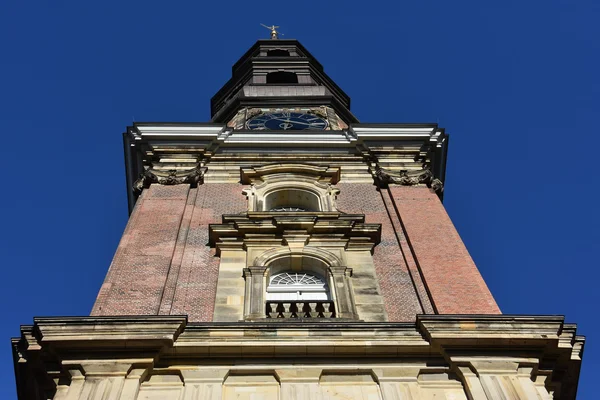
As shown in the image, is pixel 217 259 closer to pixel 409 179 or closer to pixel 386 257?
pixel 386 257

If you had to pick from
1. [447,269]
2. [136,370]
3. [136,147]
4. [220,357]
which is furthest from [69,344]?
[136,147]

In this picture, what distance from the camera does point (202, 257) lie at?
726 inches

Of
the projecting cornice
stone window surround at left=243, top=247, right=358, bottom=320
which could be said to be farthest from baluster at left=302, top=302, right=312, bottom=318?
the projecting cornice

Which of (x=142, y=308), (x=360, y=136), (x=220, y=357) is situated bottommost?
(x=220, y=357)

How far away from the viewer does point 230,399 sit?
12.8 m

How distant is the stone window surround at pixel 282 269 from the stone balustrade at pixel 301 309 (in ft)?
0.43

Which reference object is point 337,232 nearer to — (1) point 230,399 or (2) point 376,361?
(2) point 376,361

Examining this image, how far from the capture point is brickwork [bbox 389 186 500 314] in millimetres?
16047

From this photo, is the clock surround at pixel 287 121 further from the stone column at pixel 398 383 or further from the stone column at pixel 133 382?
the stone column at pixel 133 382

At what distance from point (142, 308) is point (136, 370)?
261 cm

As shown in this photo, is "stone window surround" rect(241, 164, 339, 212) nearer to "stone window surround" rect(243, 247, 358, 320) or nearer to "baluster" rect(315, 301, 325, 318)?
"stone window surround" rect(243, 247, 358, 320)

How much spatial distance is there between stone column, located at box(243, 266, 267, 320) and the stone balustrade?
18cm

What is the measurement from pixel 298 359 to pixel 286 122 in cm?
1781

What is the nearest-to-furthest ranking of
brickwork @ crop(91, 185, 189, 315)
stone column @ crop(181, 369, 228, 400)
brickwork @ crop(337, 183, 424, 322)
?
stone column @ crop(181, 369, 228, 400) → brickwork @ crop(91, 185, 189, 315) → brickwork @ crop(337, 183, 424, 322)
